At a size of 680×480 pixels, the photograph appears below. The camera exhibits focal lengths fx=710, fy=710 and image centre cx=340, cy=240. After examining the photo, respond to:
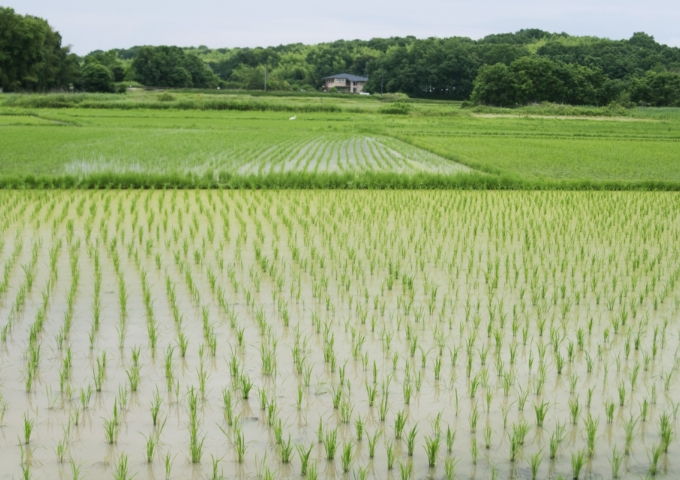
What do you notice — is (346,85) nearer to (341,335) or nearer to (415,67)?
(415,67)

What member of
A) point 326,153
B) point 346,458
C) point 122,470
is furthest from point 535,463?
point 326,153

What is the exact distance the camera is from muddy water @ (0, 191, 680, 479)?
9.05 ft

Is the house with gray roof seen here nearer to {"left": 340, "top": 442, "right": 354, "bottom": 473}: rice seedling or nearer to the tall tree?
the tall tree

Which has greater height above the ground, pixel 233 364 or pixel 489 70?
pixel 489 70

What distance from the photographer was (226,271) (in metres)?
5.47

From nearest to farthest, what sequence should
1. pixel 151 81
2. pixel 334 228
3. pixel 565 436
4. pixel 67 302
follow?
pixel 565 436 < pixel 67 302 < pixel 334 228 < pixel 151 81

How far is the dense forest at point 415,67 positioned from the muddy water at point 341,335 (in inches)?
1826

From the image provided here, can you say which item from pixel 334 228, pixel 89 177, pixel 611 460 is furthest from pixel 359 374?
pixel 89 177

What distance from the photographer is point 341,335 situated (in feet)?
13.2

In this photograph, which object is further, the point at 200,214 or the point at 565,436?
the point at 200,214

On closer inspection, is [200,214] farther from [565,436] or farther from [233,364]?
[565,436]

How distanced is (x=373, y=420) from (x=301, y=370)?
585 millimetres

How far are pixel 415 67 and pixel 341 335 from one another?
64.3m

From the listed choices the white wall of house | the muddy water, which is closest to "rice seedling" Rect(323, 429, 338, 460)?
the muddy water
